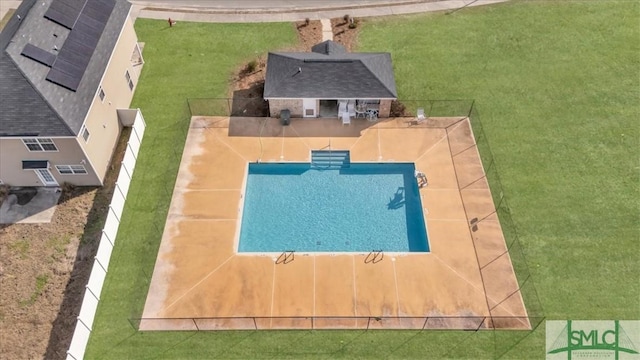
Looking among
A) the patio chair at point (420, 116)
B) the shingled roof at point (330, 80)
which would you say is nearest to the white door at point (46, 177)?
the shingled roof at point (330, 80)

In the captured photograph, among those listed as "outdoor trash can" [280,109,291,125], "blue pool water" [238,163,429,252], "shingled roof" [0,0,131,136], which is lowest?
"blue pool water" [238,163,429,252]

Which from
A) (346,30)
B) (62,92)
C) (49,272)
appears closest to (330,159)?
(346,30)

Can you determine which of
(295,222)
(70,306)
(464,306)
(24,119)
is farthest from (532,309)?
(24,119)

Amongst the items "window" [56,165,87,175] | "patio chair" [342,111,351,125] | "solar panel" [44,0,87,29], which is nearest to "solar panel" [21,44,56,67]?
"solar panel" [44,0,87,29]

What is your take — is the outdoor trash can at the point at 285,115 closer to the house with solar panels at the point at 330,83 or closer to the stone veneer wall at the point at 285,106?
the house with solar panels at the point at 330,83

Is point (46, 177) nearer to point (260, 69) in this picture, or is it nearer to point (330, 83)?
point (260, 69)

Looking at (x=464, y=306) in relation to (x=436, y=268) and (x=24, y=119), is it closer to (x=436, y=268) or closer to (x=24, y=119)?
(x=436, y=268)

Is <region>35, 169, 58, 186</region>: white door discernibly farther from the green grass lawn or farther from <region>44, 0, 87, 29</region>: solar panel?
<region>44, 0, 87, 29</region>: solar panel
